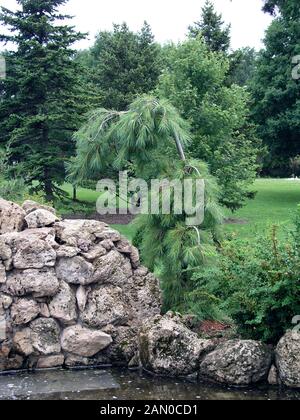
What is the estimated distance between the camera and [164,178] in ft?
31.6

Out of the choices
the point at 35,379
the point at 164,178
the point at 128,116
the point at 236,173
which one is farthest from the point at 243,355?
the point at 236,173

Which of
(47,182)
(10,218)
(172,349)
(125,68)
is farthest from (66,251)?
(125,68)

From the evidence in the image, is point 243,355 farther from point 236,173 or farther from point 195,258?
point 236,173

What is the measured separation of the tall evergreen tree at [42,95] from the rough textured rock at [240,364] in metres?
12.5

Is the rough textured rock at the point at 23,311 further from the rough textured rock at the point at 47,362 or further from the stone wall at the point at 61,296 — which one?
the rough textured rock at the point at 47,362

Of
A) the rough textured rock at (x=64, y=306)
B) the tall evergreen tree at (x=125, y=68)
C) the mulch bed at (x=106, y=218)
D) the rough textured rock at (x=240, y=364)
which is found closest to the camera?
the rough textured rock at (x=240, y=364)

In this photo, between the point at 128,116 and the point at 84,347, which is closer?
the point at 84,347

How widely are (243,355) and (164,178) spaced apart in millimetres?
3223

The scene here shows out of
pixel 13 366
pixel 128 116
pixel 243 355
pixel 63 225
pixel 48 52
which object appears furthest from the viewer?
pixel 48 52

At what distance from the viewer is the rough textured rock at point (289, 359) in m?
7.12

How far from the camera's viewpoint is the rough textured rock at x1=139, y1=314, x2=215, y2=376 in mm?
7652

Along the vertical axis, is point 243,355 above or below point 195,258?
below

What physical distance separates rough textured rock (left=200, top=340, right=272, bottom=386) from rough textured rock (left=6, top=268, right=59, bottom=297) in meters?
2.19

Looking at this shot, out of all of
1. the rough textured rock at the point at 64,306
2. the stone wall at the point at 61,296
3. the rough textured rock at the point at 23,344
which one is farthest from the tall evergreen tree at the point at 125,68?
the rough textured rock at the point at 23,344
